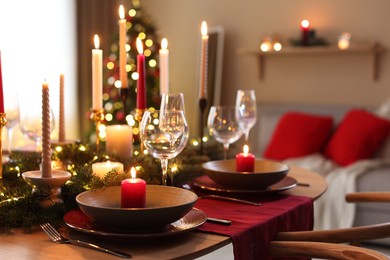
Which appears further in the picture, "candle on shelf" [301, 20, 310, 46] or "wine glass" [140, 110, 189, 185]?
"candle on shelf" [301, 20, 310, 46]

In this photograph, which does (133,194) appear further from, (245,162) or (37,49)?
(37,49)

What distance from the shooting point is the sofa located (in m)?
3.52

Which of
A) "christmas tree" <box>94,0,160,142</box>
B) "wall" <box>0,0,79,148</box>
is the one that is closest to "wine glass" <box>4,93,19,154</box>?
"wall" <box>0,0,79,148</box>

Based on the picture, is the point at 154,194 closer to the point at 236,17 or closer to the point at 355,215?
the point at 355,215

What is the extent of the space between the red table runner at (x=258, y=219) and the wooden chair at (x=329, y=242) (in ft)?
0.12

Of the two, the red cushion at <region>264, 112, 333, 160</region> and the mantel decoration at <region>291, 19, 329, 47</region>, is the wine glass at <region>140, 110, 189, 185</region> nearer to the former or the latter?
the red cushion at <region>264, 112, 333, 160</region>

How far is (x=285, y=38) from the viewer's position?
4992mm

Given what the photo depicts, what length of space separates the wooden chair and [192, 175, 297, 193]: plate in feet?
0.74

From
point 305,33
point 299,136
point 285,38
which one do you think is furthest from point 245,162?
point 285,38

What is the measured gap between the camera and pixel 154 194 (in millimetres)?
1480

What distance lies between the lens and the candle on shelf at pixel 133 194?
4.43ft

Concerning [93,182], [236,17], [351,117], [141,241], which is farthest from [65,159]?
[236,17]

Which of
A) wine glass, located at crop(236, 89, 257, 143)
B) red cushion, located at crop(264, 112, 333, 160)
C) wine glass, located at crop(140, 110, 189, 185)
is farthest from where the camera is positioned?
red cushion, located at crop(264, 112, 333, 160)

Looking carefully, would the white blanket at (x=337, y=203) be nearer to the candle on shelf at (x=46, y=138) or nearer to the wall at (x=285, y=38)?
the wall at (x=285, y=38)
